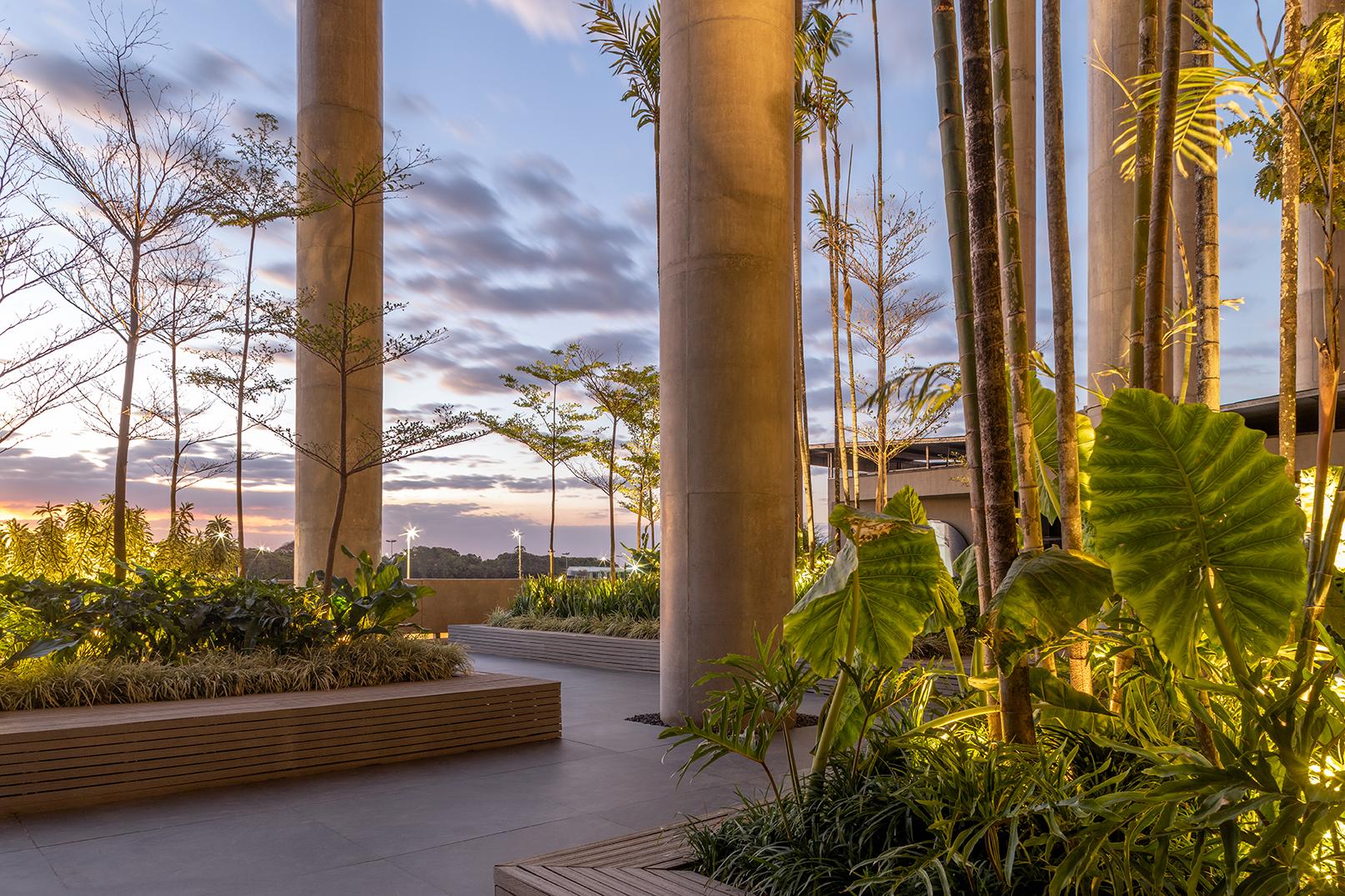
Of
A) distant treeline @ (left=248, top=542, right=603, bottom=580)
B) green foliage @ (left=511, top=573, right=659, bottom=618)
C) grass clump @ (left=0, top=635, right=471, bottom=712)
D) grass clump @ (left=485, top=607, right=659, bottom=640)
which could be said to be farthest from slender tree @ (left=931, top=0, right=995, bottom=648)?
distant treeline @ (left=248, top=542, right=603, bottom=580)

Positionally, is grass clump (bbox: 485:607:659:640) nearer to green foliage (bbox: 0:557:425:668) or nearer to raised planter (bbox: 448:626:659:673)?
raised planter (bbox: 448:626:659:673)

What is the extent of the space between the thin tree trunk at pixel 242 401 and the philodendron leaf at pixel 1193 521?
8.87m

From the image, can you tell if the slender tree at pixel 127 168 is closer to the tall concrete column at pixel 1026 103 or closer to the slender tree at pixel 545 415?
the slender tree at pixel 545 415

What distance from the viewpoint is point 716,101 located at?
5953 mm

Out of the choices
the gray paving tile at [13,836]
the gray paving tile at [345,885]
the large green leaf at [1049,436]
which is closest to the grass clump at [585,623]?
the gray paving tile at [13,836]

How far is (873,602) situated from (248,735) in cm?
374

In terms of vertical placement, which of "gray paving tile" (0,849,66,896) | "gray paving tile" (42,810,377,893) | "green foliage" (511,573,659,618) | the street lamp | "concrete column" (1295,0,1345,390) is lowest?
"gray paving tile" (42,810,377,893)

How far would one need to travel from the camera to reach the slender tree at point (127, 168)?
25.6ft

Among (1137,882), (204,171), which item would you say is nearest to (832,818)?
(1137,882)

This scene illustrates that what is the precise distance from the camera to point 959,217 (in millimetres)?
2820

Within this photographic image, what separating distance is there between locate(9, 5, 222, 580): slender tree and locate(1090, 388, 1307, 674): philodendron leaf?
7528 millimetres

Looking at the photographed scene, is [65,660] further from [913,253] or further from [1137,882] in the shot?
[913,253]

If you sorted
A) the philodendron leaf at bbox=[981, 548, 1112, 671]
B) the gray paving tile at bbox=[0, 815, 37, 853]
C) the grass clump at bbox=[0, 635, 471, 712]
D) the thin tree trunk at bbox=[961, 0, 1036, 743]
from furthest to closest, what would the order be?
the grass clump at bbox=[0, 635, 471, 712], the gray paving tile at bbox=[0, 815, 37, 853], the thin tree trunk at bbox=[961, 0, 1036, 743], the philodendron leaf at bbox=[981, 548, 1112, 671]

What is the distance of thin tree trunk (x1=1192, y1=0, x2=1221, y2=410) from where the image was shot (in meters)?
3.12
